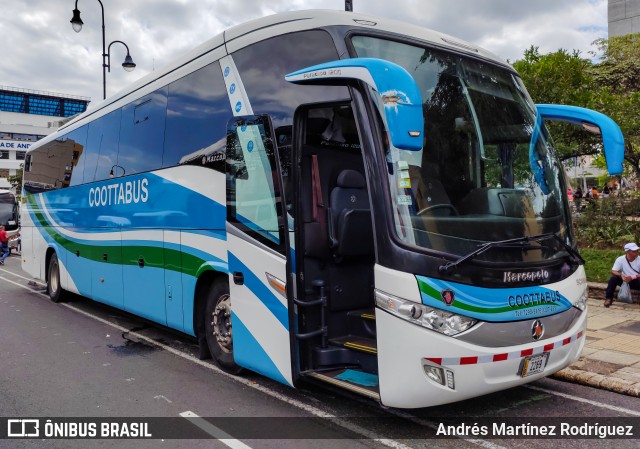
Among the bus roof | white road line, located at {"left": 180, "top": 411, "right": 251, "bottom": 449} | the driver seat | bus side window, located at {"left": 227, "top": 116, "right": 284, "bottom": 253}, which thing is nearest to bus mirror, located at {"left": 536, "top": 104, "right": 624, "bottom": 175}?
the bus roof

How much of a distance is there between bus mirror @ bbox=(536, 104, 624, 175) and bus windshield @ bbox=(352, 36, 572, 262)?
353mm

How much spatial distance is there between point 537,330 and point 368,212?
5.93 ft

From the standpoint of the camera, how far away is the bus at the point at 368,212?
13.7 feet

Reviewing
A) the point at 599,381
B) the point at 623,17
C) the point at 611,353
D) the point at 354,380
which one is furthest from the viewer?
the point at 623,17

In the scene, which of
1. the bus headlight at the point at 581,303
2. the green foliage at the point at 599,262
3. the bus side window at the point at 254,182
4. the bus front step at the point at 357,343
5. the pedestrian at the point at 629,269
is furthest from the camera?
the green foliage at the point at 599,262

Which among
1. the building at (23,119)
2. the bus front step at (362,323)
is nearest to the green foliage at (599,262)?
the bus front step at (362,323)

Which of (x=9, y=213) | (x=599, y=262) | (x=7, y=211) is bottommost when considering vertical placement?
(x=599, y=262)

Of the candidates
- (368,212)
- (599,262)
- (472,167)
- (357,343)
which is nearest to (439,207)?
(472,167)

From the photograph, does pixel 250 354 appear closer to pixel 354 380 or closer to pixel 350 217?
pixel 354 380

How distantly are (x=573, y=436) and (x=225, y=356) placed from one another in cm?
362

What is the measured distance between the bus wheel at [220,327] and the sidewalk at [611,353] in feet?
12.0

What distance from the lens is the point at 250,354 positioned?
5.64 meters

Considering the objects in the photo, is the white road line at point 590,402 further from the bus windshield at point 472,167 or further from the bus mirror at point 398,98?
the bus mirror at point 398,98

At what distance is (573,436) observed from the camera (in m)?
4.64
